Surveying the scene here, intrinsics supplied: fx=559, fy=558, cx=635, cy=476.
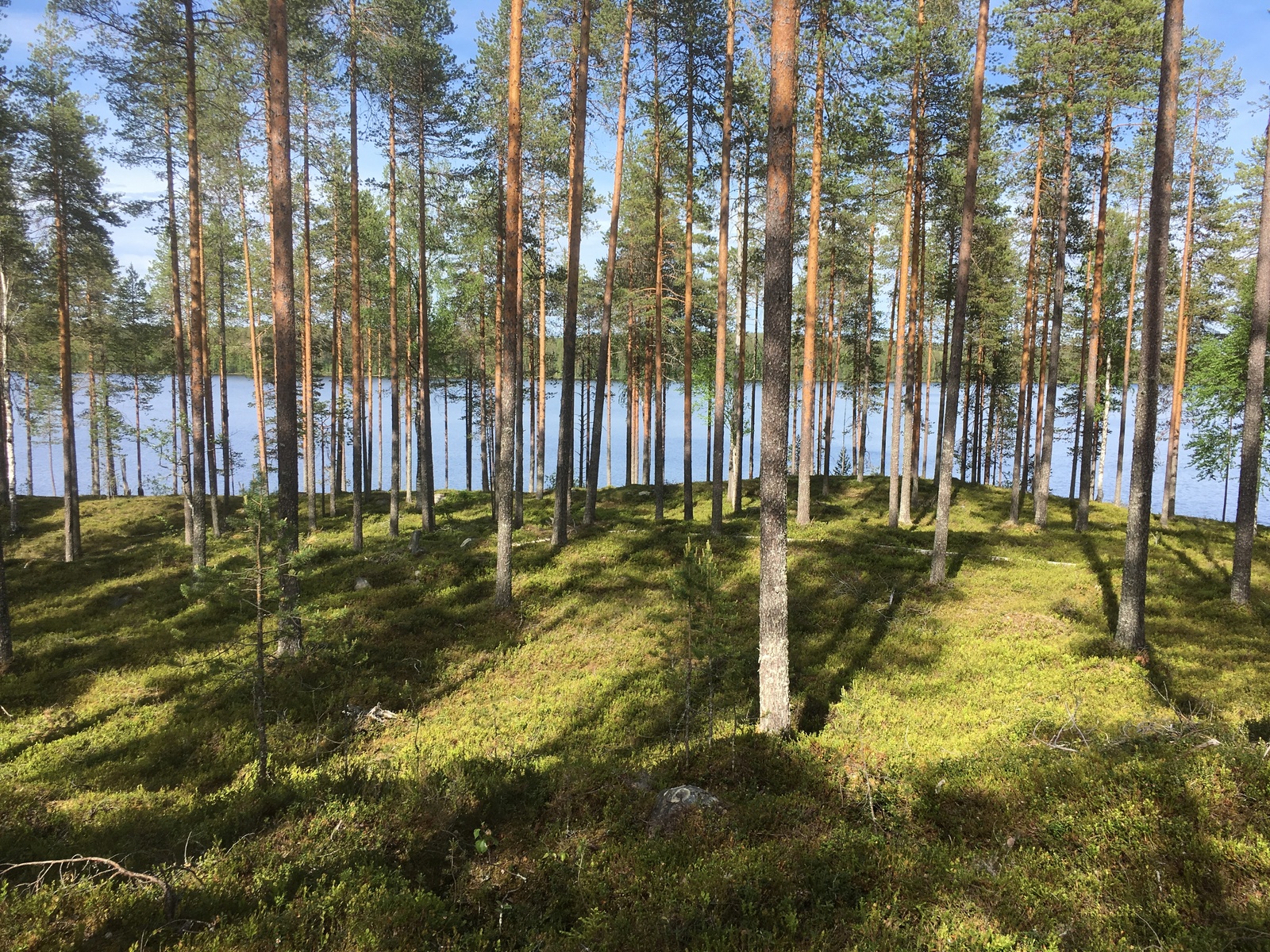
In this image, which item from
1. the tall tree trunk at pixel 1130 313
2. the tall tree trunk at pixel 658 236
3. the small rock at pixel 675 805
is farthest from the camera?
the tall tree trunk at pixel 1130 313

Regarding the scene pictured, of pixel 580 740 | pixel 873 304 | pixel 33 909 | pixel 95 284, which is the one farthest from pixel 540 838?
pixel 95 284

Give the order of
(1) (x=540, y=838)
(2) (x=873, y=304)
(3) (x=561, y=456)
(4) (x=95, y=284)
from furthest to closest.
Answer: (2) (x=873, y=304) < (4) (x=95, y=284) < (3) (x=561, y=456) < (1) (x=540, y=838)

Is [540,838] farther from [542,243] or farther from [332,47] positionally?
[542,243]

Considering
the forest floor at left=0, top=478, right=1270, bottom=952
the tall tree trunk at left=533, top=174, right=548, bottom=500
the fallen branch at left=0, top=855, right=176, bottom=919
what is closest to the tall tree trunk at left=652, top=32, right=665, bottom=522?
the forest floor at left=0, top=478, right=1270, bottom=952

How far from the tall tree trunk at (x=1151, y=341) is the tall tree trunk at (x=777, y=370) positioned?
6794 mm

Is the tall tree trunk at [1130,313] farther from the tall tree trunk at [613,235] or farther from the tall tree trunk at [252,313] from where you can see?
the tall tree trunk at [252,313]

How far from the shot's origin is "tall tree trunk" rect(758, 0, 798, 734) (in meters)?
7.47

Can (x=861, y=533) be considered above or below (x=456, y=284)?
below

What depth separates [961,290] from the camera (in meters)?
13.7

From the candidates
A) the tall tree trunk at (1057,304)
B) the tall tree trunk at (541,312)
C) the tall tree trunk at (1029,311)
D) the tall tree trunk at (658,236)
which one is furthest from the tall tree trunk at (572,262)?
the tall tree trunk at (1029,311)

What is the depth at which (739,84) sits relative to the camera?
17.0m

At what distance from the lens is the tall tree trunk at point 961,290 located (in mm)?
12945

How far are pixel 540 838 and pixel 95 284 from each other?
35.9 meters

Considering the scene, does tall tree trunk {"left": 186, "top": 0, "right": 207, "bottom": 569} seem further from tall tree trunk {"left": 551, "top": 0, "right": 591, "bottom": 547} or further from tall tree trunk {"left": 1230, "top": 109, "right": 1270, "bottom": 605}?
tall tree trunk {"left": 1230, "top": 109, "right": 1270, "bottom": 605}
